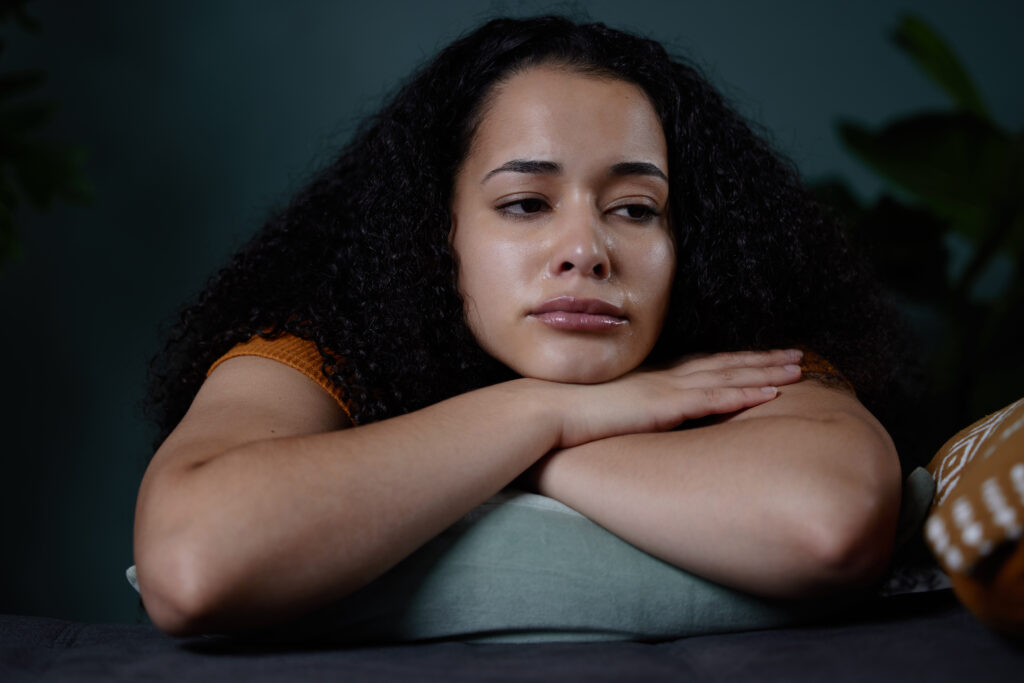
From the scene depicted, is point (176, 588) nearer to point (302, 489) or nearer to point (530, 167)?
point (302, 489)

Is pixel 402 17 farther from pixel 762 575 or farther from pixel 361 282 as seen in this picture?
pixel 762 575

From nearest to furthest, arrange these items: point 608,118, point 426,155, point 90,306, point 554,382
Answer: point 554,382 → point 608,118 → point 426,155 → point 90,306

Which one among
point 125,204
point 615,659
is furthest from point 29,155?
point 615,659

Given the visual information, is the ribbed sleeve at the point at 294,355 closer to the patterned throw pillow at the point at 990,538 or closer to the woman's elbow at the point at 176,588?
the woman's elbow at the point at 176,588

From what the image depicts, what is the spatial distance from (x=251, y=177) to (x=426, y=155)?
4.92ft

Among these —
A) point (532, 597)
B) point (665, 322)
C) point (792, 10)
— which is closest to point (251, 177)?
point (665, 322)

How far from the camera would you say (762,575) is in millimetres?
977

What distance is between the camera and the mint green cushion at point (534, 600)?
39.4 inches

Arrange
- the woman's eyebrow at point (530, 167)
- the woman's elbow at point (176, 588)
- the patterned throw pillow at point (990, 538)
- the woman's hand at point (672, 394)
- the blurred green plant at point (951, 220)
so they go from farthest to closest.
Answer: the blurred green plant at point (951, 220), the woman's eyebrow at point (530, 167), the woman's hand at point (672, 394), the woman's elbow at point (176, 588), the patterned throw pillow at point (990, 538)

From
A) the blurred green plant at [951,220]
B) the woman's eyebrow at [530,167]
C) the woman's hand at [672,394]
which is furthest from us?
the blurred green plant at [951,220]

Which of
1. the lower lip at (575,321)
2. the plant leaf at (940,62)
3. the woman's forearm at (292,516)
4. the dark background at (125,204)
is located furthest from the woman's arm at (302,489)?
the plant leaf at (940,62)

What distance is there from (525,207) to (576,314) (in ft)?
0.62

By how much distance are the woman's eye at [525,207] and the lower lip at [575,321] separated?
16 centimetres

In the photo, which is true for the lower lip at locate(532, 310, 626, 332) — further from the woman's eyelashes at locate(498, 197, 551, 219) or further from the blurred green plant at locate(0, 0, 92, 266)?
the blurred green plant at locate(0, 0, 92, 266)
